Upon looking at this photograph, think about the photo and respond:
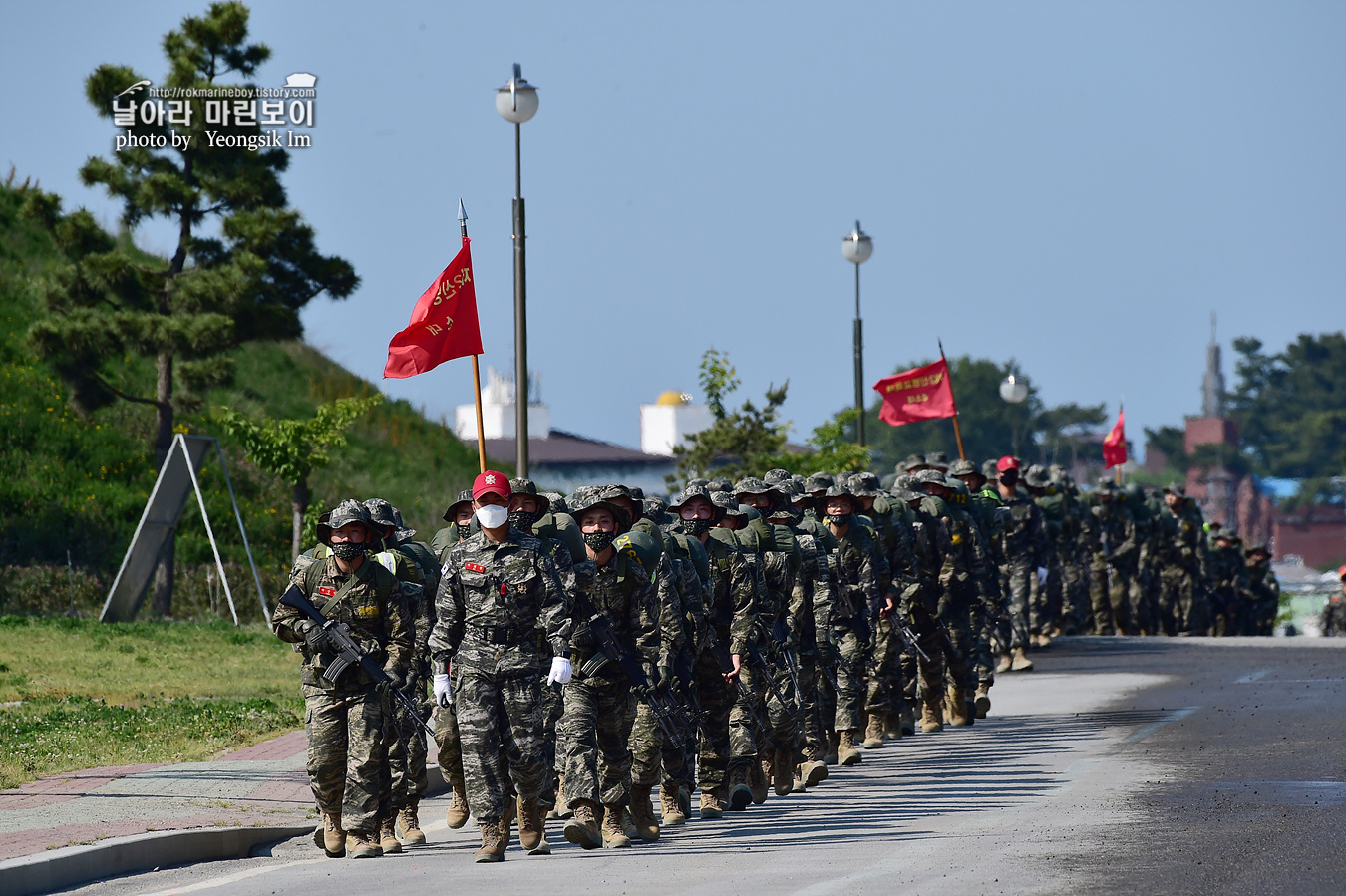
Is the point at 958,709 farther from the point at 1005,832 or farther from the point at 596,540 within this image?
the point at 596,540

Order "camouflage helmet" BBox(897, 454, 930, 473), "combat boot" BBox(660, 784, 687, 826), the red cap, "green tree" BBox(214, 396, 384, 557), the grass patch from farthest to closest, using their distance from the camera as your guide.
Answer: "green tree" BBox(214, 396, 384, 557) → "camouflage helmet" BBox(897, 454, 930, 473) → the grass patch → "combat boot" BBox(660, 784, 687, 826) → the red cap

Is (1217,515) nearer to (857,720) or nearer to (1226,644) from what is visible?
(1226,644)

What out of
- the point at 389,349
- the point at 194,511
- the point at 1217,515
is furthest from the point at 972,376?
the point at 389,349

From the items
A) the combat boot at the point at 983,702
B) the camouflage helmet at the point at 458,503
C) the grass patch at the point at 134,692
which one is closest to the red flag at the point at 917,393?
the grass patch at the point at 134,692

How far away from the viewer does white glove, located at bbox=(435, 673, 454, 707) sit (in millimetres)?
10359

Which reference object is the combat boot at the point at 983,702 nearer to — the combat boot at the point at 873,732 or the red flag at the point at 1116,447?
the combat boot at the point at 873,732

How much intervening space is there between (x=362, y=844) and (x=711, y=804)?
259cm

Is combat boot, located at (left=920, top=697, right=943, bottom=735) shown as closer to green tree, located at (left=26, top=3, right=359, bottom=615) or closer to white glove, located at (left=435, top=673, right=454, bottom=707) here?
white glove, located at (left=435, top=673, right=454, bottom=707)

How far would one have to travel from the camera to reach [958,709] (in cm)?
1736

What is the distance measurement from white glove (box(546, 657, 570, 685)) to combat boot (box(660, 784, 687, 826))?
198cm

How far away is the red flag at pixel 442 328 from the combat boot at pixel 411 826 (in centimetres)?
532

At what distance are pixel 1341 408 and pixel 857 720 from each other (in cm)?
14219

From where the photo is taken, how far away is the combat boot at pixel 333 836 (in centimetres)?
1050

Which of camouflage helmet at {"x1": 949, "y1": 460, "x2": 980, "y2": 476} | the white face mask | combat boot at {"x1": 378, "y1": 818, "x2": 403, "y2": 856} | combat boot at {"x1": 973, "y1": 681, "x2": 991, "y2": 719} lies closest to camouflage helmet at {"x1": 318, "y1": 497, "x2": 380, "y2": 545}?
Answer: the white face mask
